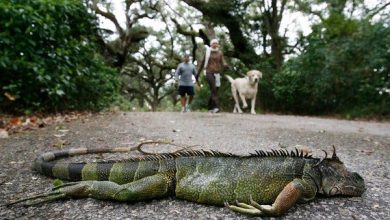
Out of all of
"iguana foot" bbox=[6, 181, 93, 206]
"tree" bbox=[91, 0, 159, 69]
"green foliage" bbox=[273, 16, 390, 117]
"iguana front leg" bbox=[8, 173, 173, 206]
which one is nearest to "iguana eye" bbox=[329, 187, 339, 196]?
"iguana front leg" bbox=[8, 173, 173, 206]

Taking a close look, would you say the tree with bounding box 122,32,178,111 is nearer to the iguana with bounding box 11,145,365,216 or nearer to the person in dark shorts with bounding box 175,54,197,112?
the person in dark shorts with bounding box 175,54,197,112

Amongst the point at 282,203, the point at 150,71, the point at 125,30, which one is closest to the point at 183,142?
the point at 282,203

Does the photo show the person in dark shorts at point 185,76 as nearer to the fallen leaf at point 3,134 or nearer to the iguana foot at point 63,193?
the fallen leaf at point 3,134

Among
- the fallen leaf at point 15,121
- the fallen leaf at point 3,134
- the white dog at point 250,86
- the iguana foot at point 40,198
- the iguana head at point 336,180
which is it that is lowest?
the iguana foot at point 40,198

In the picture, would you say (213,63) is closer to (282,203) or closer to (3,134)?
(3,134)

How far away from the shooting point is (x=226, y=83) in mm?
15750

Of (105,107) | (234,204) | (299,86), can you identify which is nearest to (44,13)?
(105,107)

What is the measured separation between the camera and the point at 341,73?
10.5 meters

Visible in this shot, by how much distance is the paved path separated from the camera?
2.31m

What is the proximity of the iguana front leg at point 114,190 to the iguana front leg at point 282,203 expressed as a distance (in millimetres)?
479

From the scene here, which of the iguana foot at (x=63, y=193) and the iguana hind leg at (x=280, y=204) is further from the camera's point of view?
the iguana foot at (x=63, y=193)

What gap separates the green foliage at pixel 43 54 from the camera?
6.09m

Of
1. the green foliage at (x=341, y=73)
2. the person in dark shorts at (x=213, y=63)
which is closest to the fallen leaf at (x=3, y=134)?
the person in dark shorts at (x=213, y=63)

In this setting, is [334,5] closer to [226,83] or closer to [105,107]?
[226,83]
